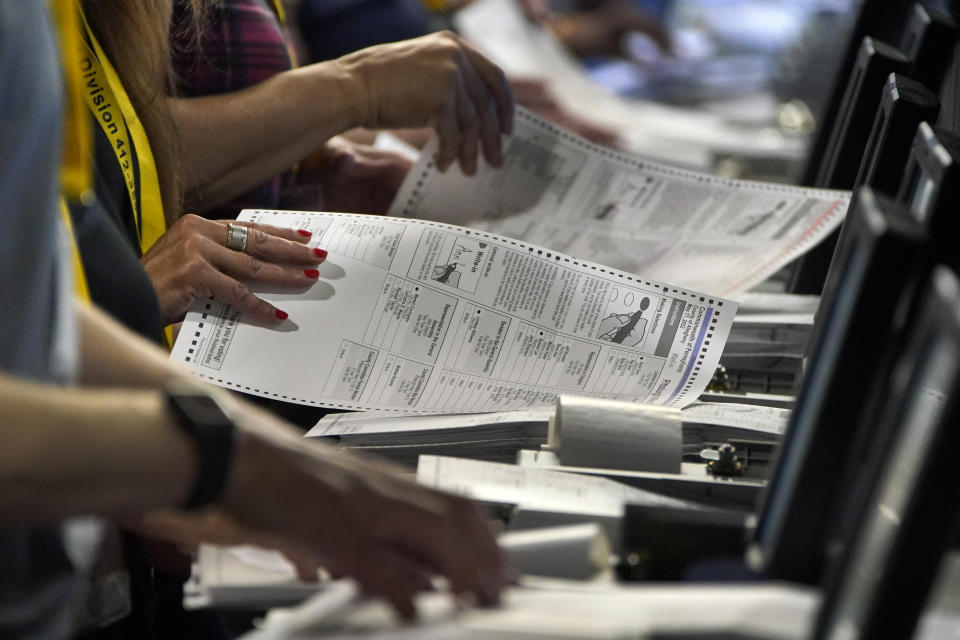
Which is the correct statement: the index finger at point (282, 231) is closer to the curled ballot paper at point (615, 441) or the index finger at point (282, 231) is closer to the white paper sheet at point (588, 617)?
the curled ballot paper at point (615, 441)

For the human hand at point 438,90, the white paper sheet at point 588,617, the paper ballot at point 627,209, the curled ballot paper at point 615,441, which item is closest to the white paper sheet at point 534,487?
the curled ballot paper at point 615,441

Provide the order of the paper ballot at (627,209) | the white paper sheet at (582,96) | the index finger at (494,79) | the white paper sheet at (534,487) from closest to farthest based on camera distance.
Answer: the white paper sheet at (534,487) < the paper ballot at (627,209) < the index finger at (494,79) < the white paper sheet at (582,96)

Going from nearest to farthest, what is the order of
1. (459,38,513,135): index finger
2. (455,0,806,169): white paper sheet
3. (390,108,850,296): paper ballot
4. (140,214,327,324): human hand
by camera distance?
(140,214,327,324): human hand
(390,108,850,296): paper ballot
(459,38,513,135): index finger
(455,0,806,169): white paper sheet

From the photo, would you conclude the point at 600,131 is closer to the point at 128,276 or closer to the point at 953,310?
the point at 128,276

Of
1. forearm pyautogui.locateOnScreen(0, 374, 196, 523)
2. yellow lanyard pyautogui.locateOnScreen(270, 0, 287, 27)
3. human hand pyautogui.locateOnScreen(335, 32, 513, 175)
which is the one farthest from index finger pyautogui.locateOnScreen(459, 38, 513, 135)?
forearm pyautogui.locateOnScreen(0, 374, 196, 523)

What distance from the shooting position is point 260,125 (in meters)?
1.21

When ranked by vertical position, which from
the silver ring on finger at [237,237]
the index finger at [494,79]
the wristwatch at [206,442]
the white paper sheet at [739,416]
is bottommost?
the white paper sheet at [739,416]

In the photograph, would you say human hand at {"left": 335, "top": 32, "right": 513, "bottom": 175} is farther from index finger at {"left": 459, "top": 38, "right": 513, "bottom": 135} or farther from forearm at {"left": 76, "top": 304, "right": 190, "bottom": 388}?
forearm at {"left": 76, "top": 304, "right": 190, "bottom": 388}

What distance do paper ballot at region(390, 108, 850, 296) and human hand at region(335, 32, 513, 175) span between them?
4cm

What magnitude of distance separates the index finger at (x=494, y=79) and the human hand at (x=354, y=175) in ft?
0.51

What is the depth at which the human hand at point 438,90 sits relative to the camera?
48.3 inches

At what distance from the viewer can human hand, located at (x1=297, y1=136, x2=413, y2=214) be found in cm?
132

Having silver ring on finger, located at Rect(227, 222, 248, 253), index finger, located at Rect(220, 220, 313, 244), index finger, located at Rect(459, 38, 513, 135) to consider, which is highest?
index finger, located at Rect(459, 38, 513, 135)

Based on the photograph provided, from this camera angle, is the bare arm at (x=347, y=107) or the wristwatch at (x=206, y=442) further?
the bare arm at (x=347, y=107)
